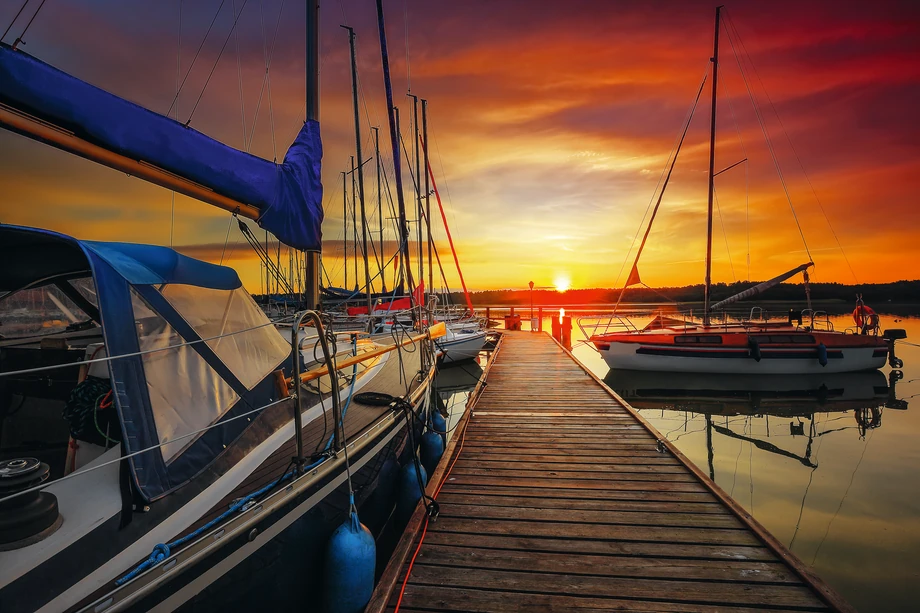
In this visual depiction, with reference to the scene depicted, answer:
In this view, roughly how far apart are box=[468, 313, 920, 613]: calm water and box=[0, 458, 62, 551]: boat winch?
596 centimetres

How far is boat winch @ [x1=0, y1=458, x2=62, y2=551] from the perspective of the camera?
5.69 ft

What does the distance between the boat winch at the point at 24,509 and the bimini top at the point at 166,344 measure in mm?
314

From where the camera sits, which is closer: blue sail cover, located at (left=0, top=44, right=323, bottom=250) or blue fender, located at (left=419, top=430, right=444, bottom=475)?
blue sail cover, located at (left=0, top=44, right=323, bottom=250)

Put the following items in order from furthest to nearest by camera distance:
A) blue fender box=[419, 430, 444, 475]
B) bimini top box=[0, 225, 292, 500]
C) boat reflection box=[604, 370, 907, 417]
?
boat reflection box=[604, 370, 907, 417], blue fender box=[419, 430, 444, 475], bimini top box=[0, 225, 292, 500]

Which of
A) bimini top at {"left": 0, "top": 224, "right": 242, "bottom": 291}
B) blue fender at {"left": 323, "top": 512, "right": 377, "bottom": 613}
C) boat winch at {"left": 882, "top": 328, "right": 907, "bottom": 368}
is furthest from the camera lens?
boat winch at {"left": 882, "top": 328, "right": 907, "bottom": 368}

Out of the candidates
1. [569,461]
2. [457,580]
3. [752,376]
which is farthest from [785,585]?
[752,376]

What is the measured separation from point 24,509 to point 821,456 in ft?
34.6

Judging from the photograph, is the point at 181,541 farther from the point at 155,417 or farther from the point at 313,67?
the point at 313,67

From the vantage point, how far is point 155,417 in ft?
7.46

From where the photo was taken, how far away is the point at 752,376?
1400cm

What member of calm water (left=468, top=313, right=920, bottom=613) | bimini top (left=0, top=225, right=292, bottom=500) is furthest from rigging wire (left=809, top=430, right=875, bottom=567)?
bimini top (left=0, top=225, right=292, bottom=500)

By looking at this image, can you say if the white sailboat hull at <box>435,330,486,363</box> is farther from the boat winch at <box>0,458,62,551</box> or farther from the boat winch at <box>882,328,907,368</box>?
the boat winch at <box>882,328,907,368</box>

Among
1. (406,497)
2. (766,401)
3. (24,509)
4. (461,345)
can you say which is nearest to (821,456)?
(766,401)

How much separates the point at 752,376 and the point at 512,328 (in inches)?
475
